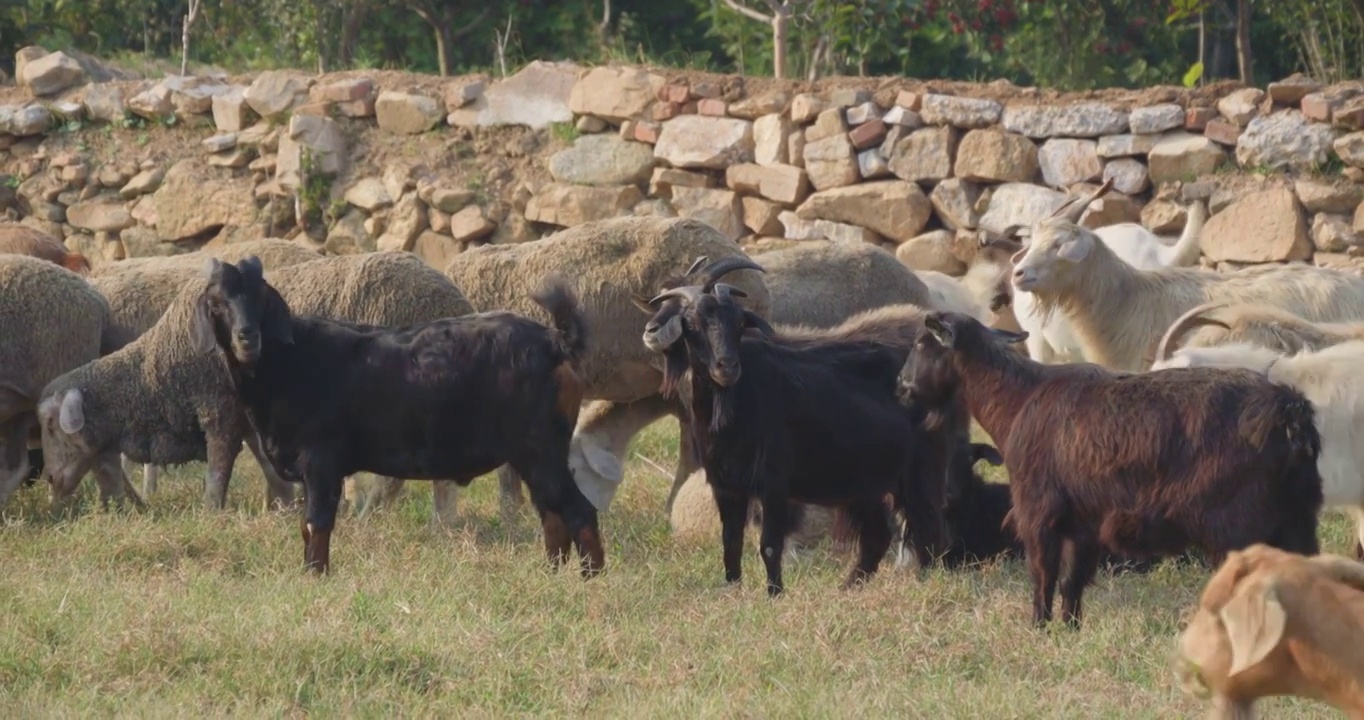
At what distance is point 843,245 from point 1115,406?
4.67m

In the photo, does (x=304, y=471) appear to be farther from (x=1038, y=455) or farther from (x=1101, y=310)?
(x=1101, y=310)

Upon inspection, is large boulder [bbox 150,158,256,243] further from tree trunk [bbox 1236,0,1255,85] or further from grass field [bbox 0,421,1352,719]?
tree trunk [bbox 1236,0,1255,85]

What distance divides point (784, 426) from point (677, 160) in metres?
7.47

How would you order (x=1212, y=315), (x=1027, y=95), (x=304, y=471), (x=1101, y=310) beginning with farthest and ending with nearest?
(x=1027, y=95)
(x=1101, y=310)
(x=1212, y=315)
(x=304, y=471)

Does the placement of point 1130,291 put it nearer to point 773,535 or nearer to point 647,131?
point 773,535

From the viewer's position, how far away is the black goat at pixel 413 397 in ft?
25.7

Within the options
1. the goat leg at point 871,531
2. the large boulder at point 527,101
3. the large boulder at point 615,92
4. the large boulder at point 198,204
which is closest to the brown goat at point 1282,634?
the goat leg at point 871,531

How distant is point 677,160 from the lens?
1473 centimetres

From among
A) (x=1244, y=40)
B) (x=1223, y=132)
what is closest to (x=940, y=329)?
(x=1223, y=132)

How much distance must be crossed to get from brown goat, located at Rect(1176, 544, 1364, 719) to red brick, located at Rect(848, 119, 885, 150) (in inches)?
427

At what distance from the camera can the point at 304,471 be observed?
7.96 metres

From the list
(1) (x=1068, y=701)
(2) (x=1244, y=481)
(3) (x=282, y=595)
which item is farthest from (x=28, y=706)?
(2) (x=1244, y=481)

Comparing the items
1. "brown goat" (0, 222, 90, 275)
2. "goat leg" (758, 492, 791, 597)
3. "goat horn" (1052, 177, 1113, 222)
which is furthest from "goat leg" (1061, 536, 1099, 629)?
"brown goat" (0, 222, 90, 275)

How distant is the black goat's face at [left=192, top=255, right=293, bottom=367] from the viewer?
7.84m
